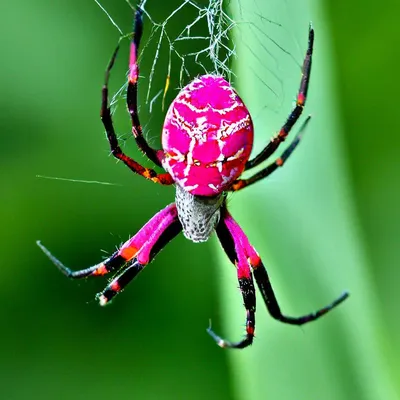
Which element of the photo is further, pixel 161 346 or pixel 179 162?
pixel 161 346

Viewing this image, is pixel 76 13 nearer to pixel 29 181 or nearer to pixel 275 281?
pixel 29 181

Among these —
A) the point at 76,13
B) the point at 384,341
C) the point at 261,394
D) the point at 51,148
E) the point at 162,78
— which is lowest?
the point at 261,394

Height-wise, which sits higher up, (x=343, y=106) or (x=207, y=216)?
(x=343, y=106)

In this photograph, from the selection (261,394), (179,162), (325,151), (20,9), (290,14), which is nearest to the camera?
(179,162)

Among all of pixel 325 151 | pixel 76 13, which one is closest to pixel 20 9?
pixel 76 13

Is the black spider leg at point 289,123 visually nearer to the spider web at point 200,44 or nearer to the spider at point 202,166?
the spider at point 202,166

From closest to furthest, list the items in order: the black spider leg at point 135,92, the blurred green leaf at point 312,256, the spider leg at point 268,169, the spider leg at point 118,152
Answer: the black spider leg at point 135,92 → the spider leg at point 118,152 → the spider leg at point 268,169 → the blurred green leaf at point 312,256

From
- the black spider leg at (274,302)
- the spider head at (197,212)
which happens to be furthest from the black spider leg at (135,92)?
the black spider leg at (274,302)
